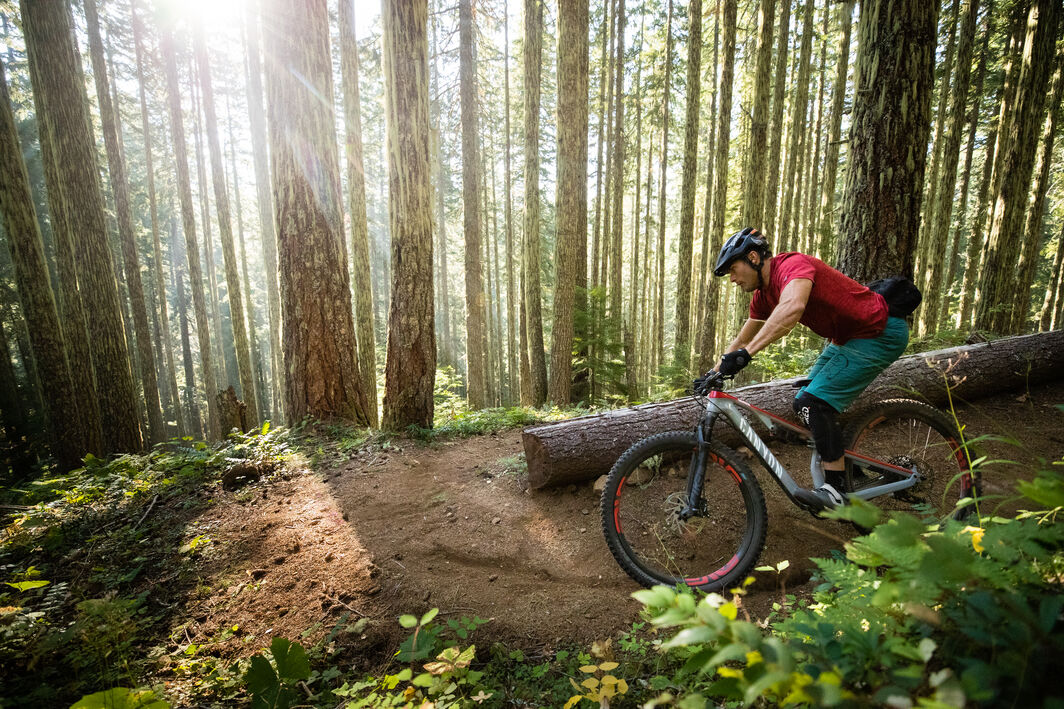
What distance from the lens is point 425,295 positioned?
6.18 meters

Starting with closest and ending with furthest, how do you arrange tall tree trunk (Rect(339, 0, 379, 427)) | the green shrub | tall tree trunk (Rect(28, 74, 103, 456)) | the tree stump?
the green shrub
the tree stump
tall tree trunk (Rect(28, 74, 103, 456))
tall tree trunk (Rect(339, 0, 379, 427))

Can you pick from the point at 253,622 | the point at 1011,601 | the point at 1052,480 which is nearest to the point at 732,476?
the point at 1052,480

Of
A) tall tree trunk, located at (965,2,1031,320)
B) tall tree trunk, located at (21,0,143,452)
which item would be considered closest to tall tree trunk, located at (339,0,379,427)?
tall tree trunk, located at (21,0,143,452)

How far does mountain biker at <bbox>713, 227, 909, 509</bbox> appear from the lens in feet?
9.71

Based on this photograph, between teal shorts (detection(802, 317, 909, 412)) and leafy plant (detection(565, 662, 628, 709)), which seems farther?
teal shorts (detection(802, 317, 909, 412))

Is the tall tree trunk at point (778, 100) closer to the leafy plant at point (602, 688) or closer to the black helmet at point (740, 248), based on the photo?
the black helmet at point (740, 248)

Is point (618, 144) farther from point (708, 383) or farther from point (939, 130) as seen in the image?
point (708, 383)

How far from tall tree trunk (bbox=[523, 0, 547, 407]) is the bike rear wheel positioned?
7337 mm

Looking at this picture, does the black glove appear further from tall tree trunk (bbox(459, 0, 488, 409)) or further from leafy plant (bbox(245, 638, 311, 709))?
tall tree trunk (bbox(459, 0, 488, 409))

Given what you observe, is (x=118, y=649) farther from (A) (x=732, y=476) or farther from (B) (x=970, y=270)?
(B) (x=970, y=270)

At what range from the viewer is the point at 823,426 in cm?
316

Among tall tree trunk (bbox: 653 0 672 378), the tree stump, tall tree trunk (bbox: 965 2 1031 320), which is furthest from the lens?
tall tree trunk (bbox: 653 0 672 378)

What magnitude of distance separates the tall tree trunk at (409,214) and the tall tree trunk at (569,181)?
361cm

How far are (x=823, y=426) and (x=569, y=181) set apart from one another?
745 centimetres
